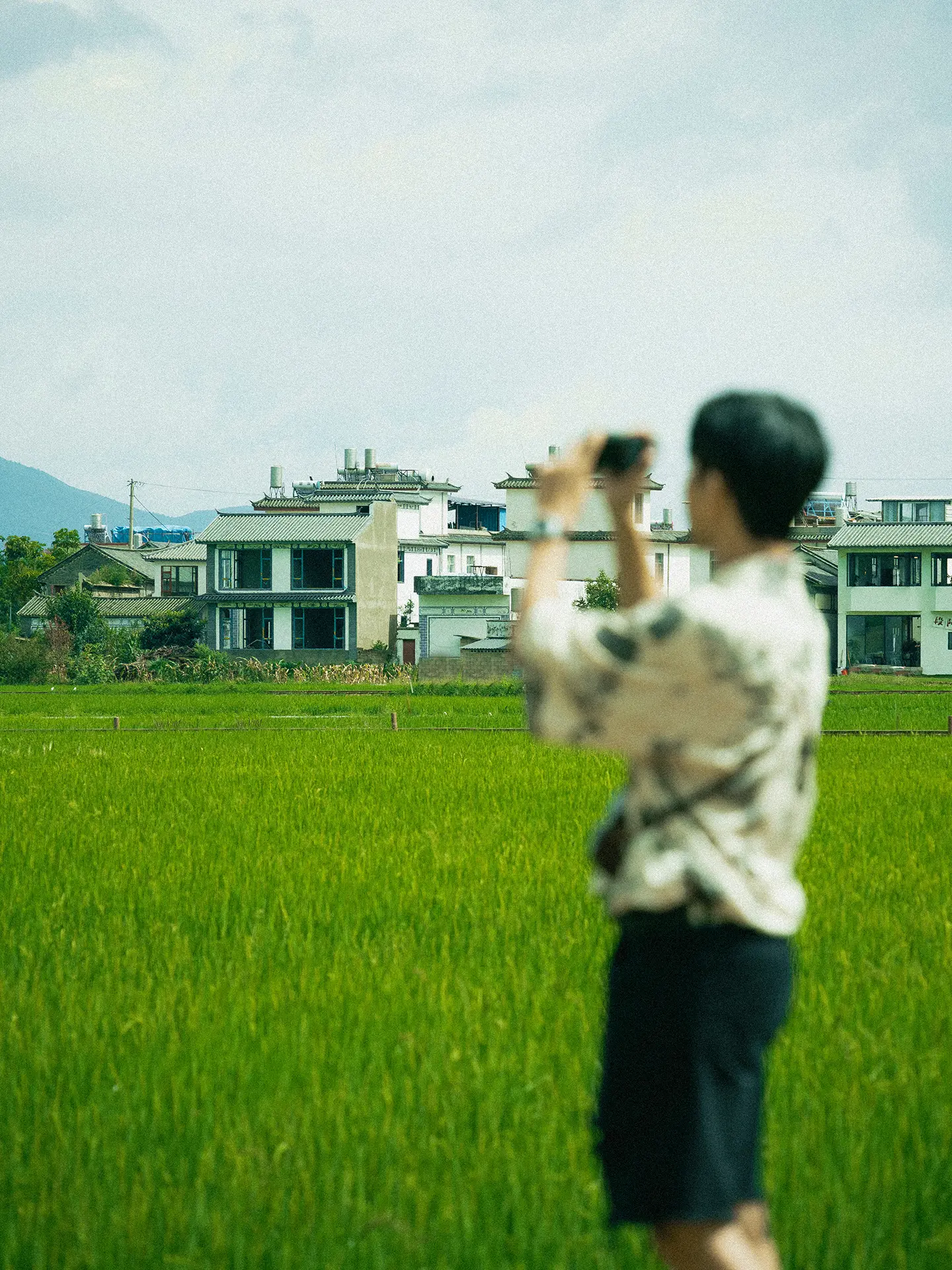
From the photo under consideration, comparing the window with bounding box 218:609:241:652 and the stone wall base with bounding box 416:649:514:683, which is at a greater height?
the window with bounding box 218:609:241:652

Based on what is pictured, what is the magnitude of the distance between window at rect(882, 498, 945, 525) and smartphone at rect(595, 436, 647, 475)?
161 ft

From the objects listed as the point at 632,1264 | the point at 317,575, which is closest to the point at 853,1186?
the point at 632,1264

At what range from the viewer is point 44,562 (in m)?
60.7

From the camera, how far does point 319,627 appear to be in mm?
46906

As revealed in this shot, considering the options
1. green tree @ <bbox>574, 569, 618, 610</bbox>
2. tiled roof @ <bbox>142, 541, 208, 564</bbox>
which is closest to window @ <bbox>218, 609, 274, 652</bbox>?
tiled roof @ <bbox>142, 541, 208, 564</bbox>

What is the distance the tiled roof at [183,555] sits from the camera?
5566 centimetres

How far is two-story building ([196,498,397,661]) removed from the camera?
46438 mm

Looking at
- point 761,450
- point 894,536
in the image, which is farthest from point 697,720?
point 894,536

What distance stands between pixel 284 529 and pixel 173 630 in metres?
5.42

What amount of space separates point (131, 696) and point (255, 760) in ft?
54.2

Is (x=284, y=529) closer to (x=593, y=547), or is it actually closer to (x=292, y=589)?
(x=292, y=589)

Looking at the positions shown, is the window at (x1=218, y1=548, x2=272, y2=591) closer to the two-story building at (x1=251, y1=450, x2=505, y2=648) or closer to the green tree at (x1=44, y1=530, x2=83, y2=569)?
the two-story building at (x1=251, y1=450, x2=505, y2=648)

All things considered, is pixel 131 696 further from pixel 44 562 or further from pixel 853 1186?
pixel 44 562

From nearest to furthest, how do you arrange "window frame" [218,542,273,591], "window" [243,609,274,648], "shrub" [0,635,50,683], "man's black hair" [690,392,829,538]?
"man's black hair" [690,392,829,538] < "shrub" [0,635,50,683] < "window" [243,609,274,648] < "window frame" [218,542,273,591]
